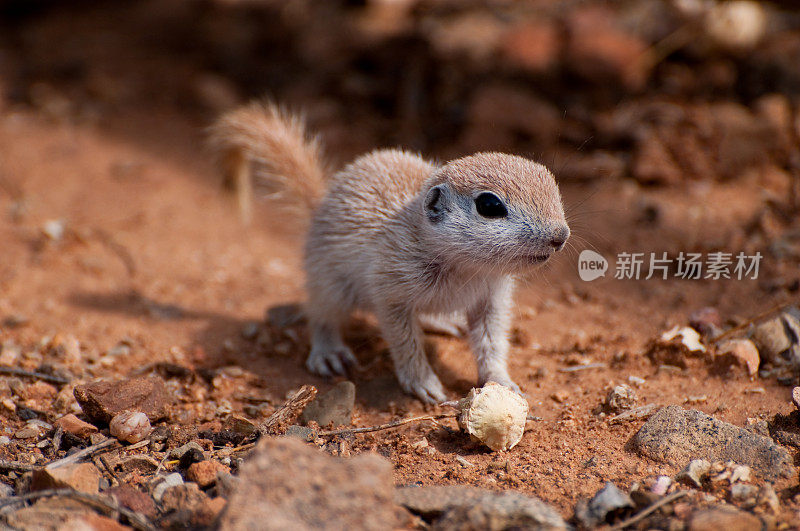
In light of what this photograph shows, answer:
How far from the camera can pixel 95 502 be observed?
8.63 ft

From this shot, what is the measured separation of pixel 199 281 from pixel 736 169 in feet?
15.4

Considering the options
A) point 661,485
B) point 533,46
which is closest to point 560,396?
point 661,485

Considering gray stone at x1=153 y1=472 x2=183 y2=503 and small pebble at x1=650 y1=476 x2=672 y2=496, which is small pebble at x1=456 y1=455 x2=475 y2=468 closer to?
small pebble at x1=650 y1=476 x2=672 y2=496

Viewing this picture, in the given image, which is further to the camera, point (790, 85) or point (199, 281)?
point (790, 85)

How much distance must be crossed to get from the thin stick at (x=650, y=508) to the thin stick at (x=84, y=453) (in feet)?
7.28

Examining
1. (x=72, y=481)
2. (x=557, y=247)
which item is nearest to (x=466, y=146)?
(x=557, y=247)

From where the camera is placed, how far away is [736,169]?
6.14 meters

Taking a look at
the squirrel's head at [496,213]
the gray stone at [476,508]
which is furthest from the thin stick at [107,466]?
the squirrel's head at [496,213]

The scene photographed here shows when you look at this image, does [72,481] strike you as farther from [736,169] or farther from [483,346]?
[736,169]

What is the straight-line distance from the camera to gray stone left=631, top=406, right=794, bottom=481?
118 inches

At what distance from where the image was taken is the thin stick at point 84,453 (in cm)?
299

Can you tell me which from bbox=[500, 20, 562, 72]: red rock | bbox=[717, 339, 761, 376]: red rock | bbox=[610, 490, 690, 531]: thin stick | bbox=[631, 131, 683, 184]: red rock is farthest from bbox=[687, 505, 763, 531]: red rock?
bbox=[500, 20, 562, 72]: red rock

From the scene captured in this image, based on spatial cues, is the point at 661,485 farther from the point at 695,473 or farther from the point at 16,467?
the point at 16,467

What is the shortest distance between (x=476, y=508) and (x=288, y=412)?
51.2 inches
